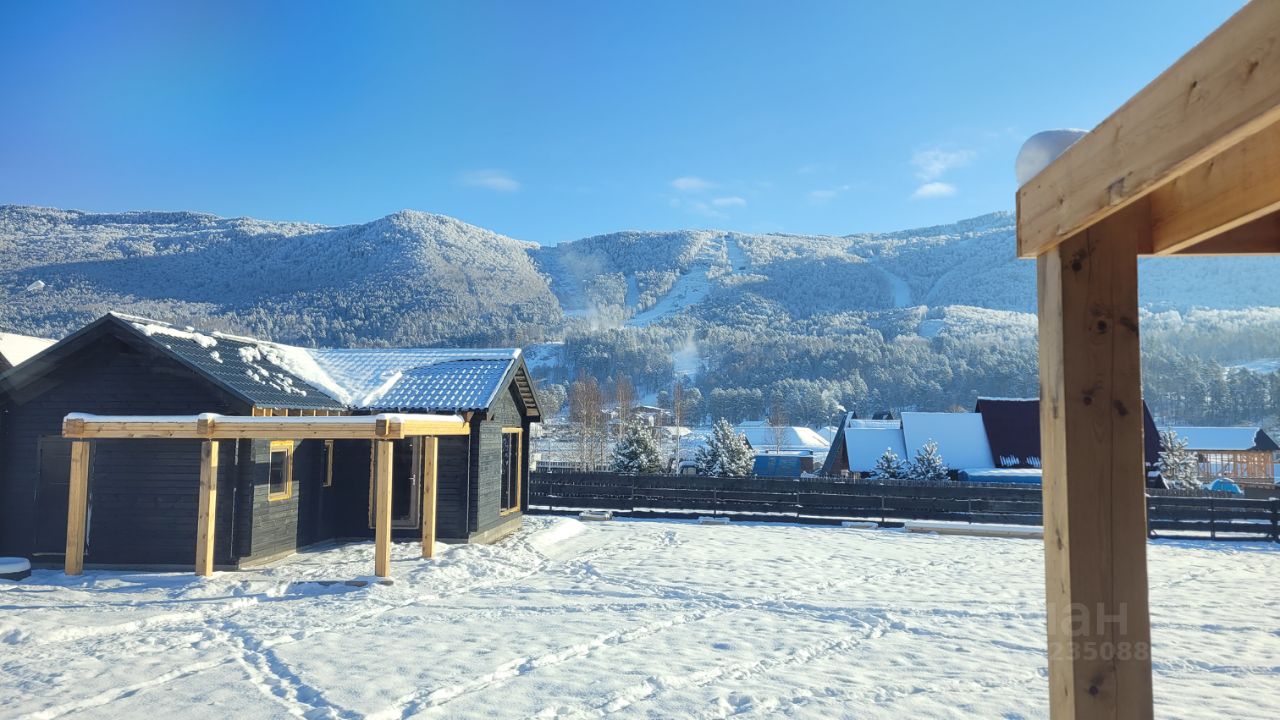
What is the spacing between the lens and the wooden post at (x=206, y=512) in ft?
35.9

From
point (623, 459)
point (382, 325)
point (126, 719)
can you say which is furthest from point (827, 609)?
point (382, 325)

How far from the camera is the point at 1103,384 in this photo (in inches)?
91.3

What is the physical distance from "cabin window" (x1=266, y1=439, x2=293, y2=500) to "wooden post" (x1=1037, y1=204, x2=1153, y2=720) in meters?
12.7

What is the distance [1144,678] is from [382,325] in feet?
484

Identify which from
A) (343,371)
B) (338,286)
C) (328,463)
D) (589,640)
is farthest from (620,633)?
(338,286)

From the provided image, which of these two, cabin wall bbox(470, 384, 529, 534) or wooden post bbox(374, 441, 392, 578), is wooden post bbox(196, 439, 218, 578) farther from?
cabin wall bbox(470, 384, 529, 534)

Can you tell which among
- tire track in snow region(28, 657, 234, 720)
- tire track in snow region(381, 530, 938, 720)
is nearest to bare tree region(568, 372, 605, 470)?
tire track in snow region(381, 530, 938, 720)

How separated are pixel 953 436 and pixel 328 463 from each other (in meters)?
23.7

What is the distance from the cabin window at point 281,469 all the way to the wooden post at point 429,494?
242cm

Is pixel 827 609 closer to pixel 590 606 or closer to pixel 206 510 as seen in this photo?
pixel 590 606

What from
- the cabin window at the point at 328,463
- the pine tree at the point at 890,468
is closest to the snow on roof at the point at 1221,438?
the pine tree at the point at 890,468

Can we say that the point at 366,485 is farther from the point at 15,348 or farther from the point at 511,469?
the point at 15,348

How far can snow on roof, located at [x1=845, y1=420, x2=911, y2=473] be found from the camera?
30938 millimetres

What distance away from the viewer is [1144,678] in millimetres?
2258
